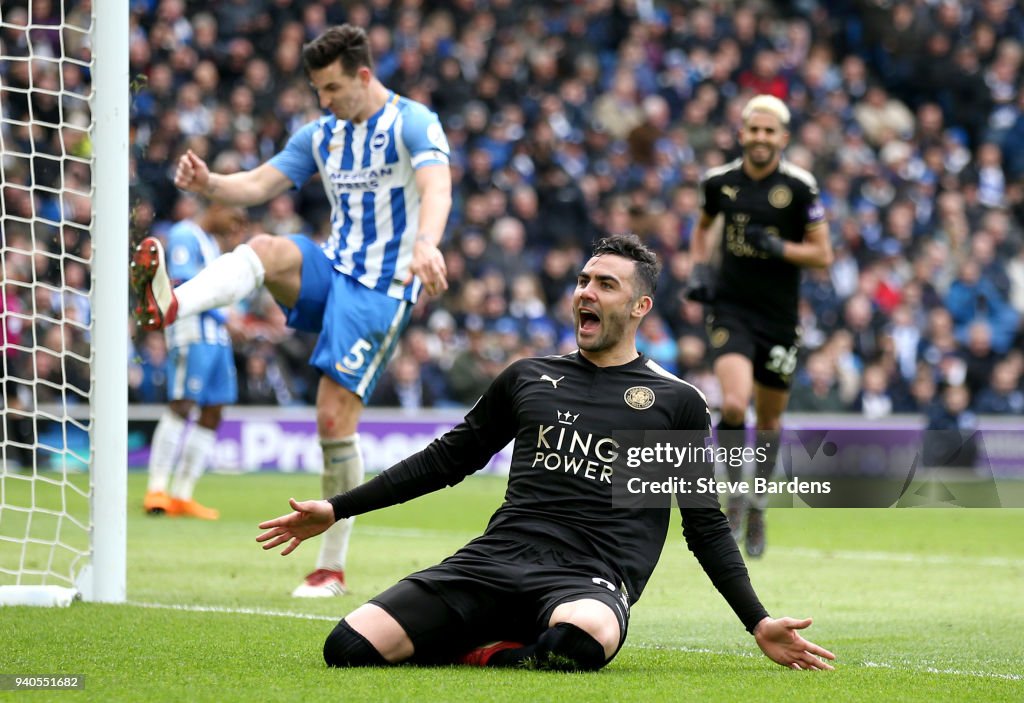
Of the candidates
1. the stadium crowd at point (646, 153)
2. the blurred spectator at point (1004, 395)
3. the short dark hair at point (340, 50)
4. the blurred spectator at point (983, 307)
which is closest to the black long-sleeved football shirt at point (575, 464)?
the short dark hair at point (340, 50)

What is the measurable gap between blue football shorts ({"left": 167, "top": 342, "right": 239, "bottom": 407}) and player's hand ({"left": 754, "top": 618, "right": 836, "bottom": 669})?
8057 mm

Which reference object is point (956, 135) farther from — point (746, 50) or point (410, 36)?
point (410, 36)

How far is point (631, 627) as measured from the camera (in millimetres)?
6379

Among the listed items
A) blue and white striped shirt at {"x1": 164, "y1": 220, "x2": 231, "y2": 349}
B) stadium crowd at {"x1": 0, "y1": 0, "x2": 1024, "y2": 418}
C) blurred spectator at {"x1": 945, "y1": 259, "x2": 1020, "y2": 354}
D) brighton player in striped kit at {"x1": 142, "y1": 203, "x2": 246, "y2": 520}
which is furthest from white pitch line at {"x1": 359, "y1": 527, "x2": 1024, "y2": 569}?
blurred spectator at {"x1": 945, "y1": 259, "x2": 1020, "y2": 354}

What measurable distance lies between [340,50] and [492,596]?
317cm

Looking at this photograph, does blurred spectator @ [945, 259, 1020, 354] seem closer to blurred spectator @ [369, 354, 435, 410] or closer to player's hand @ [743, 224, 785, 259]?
blurred spectator @ [369, 354, 435, 410]

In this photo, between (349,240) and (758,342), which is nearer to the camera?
(349,240)

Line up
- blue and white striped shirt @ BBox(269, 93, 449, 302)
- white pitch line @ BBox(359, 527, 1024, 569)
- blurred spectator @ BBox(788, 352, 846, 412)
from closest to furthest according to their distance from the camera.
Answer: blue and white striped shirt @ BBox(269, 93, 449, 302)
white pitch line @ BBox(359, 527, 1024, 569)
blurred spectator @ BBox(788, 352, 846, 412)

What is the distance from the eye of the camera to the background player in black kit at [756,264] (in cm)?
923

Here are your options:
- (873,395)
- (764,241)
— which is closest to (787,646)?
(764,241)

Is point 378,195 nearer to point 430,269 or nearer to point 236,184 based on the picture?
point 236,184

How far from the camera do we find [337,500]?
501cm

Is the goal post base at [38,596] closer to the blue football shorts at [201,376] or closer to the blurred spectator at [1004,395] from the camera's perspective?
the blue football shorts at [201,376]

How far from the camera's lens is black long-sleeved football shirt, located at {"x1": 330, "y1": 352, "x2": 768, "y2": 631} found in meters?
5.07
